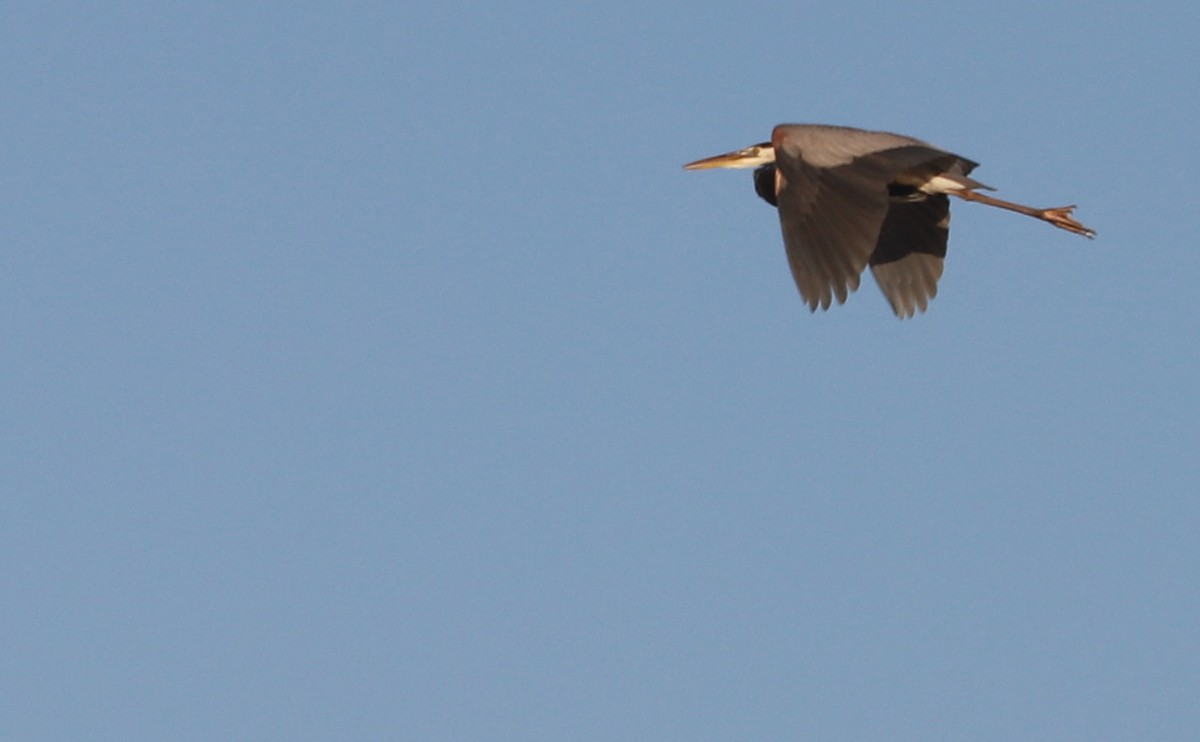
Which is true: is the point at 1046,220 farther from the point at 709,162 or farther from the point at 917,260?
the point at 709,162

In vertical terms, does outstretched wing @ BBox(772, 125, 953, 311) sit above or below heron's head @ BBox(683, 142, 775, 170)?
below

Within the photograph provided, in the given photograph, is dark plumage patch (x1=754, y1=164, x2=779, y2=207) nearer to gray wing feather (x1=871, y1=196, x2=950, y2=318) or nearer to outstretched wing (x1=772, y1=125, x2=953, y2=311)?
gray wing feather (x1=871, y1=196, x2=950, y2=318)

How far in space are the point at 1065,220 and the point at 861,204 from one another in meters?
4.12

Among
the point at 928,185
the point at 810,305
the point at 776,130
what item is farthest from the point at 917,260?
the point at 810,305

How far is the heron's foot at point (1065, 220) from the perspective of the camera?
754 inches

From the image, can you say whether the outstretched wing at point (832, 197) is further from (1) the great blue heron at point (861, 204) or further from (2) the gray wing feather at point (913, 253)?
(2) the gray wing feather at point (913, 253)

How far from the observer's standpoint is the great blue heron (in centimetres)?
1534

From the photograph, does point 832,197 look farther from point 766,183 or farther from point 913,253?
point 913,253

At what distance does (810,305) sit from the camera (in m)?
15.2

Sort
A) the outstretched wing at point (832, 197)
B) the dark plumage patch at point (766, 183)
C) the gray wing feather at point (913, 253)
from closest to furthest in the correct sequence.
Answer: the outstretched wing at point (832, 197), the dark plumage patch at point (766, 183), the gray wing feather at point (913, 253)

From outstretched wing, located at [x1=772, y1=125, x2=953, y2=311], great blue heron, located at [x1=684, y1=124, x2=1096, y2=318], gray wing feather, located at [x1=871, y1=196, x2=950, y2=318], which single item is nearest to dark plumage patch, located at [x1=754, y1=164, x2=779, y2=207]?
great blue heron, located at [x1=684, y1=124, x2=1096, y2=318]

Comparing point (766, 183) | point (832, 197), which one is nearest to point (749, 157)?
point (766, 183)

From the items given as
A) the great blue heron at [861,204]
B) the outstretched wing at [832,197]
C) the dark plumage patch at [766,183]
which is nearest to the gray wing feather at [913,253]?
the great blue heron at [861,204]

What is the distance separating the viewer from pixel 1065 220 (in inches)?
755
